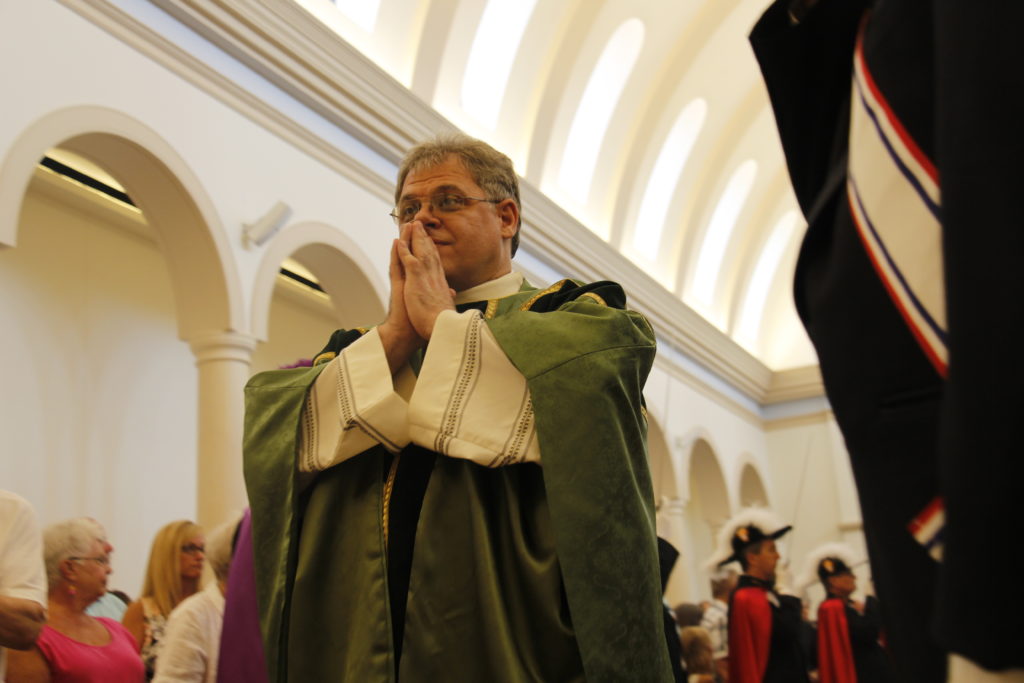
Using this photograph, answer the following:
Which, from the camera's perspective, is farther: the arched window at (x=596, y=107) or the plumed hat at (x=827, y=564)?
the arched window at (x=596, y=107)

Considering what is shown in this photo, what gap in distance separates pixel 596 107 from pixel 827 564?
24.4 ft

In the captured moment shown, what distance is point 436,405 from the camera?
2.06 metres

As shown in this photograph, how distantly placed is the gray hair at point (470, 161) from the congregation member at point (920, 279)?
122 cm

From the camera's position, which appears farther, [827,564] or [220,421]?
[827,564]

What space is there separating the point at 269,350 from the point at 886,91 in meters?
12.3

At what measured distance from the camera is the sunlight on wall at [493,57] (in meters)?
11.6

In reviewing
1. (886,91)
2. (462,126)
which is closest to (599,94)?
(462,126)

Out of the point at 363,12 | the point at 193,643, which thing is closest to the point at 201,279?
the point at 363,12

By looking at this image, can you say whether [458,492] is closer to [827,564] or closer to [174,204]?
[174,204]

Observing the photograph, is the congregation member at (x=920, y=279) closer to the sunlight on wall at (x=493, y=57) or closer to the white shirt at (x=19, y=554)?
the white shirt at (x=19, y=554)

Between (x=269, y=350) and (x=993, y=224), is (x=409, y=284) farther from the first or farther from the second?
(x=269, y=350)

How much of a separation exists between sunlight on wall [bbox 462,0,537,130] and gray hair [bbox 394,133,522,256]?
358 inches

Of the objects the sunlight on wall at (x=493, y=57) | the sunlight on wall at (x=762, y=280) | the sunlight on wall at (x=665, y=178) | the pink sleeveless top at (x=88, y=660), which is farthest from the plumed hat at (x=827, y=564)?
the sunlight on wall at (x=762, y=280)

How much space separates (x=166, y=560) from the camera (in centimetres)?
508
